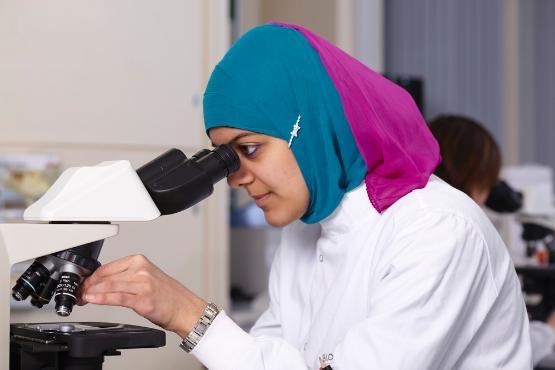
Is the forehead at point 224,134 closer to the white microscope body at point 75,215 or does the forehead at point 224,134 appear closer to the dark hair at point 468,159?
the white microscope body at point 75,215

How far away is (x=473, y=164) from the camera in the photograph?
238 centimetres

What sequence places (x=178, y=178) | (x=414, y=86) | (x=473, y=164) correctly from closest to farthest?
(x=178, y=178) → (x=473, y=164) → (x=414, y=86)

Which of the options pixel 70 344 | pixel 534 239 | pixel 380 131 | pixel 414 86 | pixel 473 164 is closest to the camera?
pixel 70 344

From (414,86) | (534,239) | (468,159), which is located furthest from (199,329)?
(414,86)

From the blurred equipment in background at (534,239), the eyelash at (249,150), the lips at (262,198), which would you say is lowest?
the blurred equipment in background at (534,239)

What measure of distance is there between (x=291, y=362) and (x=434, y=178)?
43cm

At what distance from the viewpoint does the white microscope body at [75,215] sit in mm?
1141

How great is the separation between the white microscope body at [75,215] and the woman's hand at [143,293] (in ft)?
0.21

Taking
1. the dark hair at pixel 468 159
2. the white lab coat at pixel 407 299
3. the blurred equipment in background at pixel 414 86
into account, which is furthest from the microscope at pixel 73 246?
the blurred equipment in background at pixel 414 86

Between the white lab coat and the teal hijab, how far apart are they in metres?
0.08

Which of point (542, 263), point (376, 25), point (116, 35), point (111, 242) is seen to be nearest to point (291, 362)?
point (111, 242)

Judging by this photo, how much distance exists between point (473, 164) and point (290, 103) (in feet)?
3.64

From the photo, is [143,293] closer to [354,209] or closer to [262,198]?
[262,198]

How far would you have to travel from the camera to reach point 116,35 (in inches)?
101
